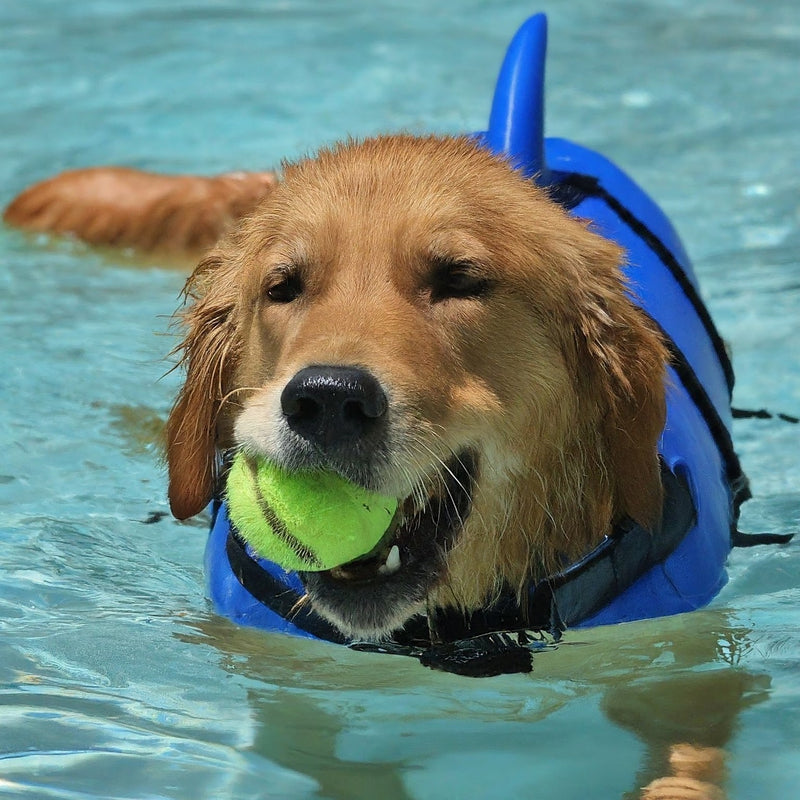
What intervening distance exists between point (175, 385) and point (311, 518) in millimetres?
2592

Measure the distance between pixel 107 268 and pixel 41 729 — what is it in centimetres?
387

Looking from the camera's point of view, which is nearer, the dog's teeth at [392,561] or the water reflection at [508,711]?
the water reflection at [508,711]

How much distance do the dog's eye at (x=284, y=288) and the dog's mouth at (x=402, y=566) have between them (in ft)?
1.81

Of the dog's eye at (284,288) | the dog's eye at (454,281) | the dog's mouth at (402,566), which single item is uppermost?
the dog's eye at (454,281)

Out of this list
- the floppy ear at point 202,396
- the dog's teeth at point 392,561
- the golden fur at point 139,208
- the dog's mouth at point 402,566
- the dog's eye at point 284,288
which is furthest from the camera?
the golden fur at point 139,208

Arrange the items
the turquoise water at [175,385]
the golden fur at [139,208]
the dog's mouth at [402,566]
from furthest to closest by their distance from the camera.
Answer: the golden fur at [139,208]
the dog's mouth at [402,566]
the turquoise water at [175,385]

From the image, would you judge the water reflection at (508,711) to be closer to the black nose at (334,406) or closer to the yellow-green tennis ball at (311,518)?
the yellow-green tennis ball at (311,518)

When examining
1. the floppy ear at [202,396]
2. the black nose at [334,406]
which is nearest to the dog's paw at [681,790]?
the black nose at [334,406]

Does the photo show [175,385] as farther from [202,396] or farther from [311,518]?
[311,518]

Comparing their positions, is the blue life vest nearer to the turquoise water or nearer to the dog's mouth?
the turquoise water

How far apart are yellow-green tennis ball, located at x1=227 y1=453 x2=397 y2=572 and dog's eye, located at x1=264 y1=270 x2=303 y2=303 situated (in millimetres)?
472

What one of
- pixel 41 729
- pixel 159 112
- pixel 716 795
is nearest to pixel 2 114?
pixel 159 112

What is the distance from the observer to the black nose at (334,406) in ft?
9.07

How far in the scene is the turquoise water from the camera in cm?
288
